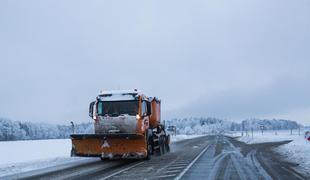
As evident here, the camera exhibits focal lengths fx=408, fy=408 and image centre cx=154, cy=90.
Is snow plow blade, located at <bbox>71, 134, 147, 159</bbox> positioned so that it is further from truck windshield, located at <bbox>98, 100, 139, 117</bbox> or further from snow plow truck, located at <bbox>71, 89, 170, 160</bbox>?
truck windshield, located at <bbox>98, 100, 139, 117</bbox>

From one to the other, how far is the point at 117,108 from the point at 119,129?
99cm

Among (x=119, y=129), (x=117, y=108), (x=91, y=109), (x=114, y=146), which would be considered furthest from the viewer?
(x=91, y=109)

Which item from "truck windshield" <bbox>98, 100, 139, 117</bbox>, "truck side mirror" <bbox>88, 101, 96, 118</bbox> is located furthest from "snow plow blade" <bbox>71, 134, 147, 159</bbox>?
"truck side mirror" <bbox>88, 101, 96, 118</bbox>

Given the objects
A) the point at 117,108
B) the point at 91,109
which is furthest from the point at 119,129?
the point at 91,109

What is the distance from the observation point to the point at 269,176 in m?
11.9

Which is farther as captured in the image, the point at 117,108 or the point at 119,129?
the point at 117,108

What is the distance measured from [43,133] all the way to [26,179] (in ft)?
344

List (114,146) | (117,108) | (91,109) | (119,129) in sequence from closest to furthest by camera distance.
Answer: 1. (114,146)
2. (119,129)
3. (117,108)
4. (91,109)

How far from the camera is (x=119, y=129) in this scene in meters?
18.1

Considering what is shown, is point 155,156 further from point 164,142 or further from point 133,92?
point 133,92

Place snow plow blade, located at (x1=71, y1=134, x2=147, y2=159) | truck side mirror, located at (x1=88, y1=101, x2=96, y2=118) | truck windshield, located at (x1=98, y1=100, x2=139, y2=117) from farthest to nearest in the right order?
truck side mirror, located at (x1=88, y1=101, x2=96, y2=118)
truck windshield, located at (x1=98, y1=100, x2=139, y2=117)
snow plow blade, located at (x1=71, y1=134, x2=147, y2=159)

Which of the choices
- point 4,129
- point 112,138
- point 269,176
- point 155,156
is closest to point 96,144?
point 112,138

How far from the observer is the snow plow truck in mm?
17094

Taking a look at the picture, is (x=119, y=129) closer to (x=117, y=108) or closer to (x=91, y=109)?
(x=117, y=108)
